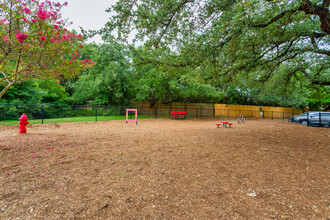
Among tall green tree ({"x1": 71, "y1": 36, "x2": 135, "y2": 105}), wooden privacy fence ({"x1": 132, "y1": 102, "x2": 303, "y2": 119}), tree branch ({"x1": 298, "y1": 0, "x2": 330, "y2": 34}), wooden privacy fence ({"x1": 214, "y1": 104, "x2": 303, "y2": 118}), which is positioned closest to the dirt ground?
tree branch ({"x1": 298, "y1": 0, "x2": 330, "y2": 34})

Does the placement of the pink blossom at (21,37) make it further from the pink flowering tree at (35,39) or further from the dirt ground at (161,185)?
the dirt ground at (161,185)

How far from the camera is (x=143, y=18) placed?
15.9 feet

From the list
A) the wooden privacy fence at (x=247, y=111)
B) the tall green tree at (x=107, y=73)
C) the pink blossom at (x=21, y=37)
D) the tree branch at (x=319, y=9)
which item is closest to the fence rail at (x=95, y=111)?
the wooden privacy fence at (x=247, y=111)

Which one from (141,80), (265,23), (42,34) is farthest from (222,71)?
(141,80)

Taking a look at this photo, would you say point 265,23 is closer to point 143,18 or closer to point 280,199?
point 143,18

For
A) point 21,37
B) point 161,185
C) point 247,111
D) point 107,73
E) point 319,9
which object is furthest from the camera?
point 247,111

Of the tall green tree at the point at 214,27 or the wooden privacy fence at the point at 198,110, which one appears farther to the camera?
the wooden privacy fence at the point at 198,110

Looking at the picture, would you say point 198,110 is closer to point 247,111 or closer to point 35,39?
point 247,111

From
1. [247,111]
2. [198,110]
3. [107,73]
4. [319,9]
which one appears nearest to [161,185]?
[319,9]

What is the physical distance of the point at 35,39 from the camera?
12.6ft

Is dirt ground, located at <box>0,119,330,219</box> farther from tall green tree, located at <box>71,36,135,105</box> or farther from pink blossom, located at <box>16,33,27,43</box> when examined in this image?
tall green tree, located at <box>71,36,135,105</box>

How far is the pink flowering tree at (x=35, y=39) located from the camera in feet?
11.8

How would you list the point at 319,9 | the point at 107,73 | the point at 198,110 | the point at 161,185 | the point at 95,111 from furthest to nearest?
the point at 198,110 < the point at 95,111 < the point at 107,73 < the point at 319,9 < the point at 161,185

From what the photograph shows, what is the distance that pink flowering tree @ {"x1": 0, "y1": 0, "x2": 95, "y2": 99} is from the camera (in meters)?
3.58
